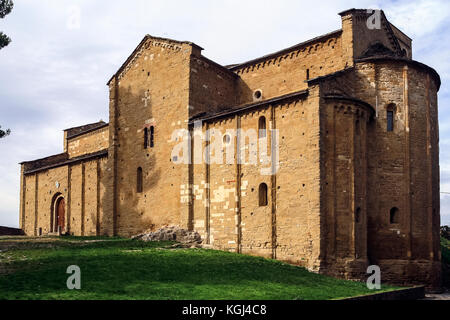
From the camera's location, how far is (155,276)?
47.6 ft

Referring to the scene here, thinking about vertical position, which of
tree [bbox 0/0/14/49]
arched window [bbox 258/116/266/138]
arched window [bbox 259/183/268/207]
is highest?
tree [bbox 0/0/14/49]

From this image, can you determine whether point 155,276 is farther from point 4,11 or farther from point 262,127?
point 4,11

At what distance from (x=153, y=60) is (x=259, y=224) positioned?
12.1 metres

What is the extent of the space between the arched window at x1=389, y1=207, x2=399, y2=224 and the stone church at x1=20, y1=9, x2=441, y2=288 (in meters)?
0.04

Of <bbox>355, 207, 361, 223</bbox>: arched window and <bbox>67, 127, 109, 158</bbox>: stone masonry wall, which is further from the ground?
<bbox>67, 127, 109, 158</bbox>: stone masonry wall

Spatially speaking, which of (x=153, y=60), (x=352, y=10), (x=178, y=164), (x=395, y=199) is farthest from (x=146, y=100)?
(x=395, y=199)

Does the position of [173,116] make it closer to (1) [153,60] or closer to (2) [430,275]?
(1) [153,60]

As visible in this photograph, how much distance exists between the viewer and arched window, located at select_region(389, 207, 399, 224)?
823 inches

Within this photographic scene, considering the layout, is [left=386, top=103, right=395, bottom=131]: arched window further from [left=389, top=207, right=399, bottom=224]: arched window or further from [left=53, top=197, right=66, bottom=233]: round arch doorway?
[left=53, top=197, right=66, bottom=233]: round arch doorway

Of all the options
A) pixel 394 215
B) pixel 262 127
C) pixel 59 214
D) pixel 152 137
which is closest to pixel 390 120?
pixel 394 215

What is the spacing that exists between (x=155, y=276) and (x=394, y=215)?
1165 cm

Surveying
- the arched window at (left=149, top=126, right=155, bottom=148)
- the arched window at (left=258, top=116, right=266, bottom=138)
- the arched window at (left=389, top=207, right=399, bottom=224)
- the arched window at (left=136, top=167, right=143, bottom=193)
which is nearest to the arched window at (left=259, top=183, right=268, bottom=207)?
the arched window at (left=258, top=116, right=266, bottom=138)

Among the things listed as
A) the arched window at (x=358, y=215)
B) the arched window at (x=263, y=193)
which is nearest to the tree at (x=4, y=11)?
the arched window at (x=263, y=193)

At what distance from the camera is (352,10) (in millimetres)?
22391
